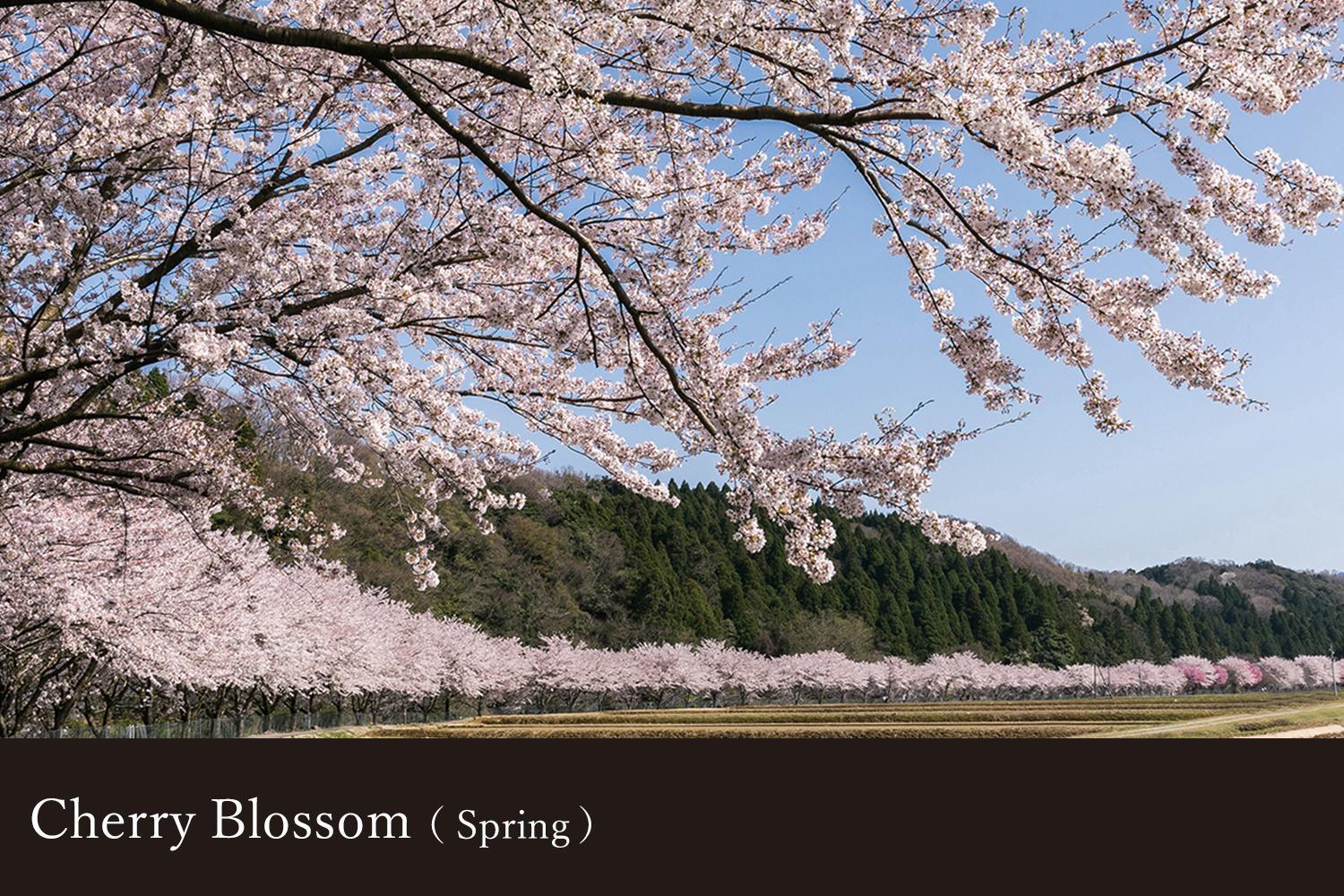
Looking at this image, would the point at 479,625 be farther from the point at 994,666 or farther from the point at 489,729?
the point at 994,666

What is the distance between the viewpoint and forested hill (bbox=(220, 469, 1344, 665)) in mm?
47812

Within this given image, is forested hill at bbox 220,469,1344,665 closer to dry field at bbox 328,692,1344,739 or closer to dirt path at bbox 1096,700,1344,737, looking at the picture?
dry field at bbox 328,692,1344,739

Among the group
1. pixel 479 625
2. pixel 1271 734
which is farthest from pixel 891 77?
pixel 479 625

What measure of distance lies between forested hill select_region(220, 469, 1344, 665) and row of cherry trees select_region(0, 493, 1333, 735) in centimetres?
289

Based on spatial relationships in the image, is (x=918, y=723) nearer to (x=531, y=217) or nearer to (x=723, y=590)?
(x=531, y=217)

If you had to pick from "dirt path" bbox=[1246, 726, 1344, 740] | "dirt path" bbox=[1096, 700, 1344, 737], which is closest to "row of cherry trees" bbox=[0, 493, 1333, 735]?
"dirt path" bbox=[1096, 700, 1344, 737]

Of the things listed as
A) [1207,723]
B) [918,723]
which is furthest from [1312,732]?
[918,723]

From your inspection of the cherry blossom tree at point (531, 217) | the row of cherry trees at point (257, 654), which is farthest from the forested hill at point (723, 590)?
the cherry blossom tree at point (531, 217)

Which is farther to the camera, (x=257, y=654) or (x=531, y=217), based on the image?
(x=257, y=654)

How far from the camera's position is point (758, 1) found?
14.9ft

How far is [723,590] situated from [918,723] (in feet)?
112

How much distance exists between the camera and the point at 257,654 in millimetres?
23266

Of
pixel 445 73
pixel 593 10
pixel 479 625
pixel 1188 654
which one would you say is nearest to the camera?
pixel 593 10
